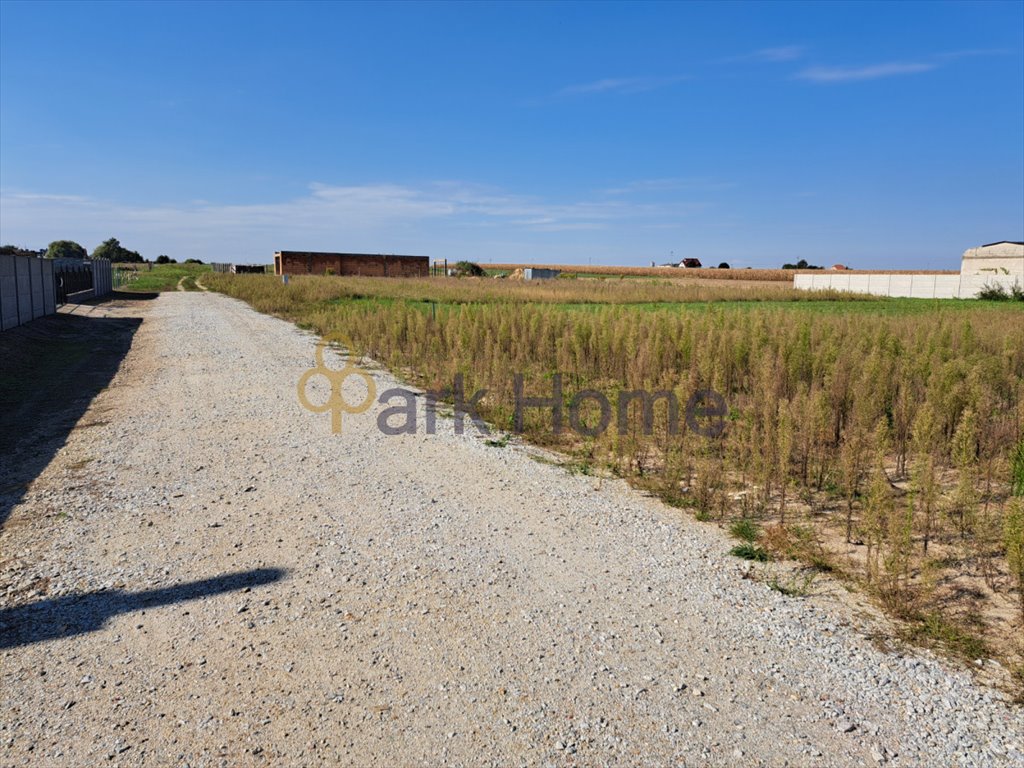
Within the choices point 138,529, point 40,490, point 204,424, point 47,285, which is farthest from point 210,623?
point 47,285

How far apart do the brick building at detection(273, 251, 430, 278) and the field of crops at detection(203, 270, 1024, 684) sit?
5996 cm

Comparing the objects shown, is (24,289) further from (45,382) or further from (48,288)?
(45,382)

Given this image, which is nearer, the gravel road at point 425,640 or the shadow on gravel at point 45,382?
the gravel road at point 425,640

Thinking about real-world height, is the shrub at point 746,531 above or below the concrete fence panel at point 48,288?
below

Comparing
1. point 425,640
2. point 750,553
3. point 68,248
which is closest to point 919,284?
point 750,553

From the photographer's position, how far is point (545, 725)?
9.58ft

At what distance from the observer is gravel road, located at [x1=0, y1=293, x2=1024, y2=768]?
2816mm

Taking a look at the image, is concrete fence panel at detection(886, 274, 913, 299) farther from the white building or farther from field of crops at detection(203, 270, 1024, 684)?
field of crops at detection(203, 270, 1024, 684)

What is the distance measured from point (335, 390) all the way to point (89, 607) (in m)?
6.89

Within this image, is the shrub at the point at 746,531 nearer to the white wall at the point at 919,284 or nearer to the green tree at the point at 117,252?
the white wall at the point at 919,284

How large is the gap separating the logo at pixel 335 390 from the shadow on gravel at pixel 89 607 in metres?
3.96

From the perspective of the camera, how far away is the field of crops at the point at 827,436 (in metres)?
4.31

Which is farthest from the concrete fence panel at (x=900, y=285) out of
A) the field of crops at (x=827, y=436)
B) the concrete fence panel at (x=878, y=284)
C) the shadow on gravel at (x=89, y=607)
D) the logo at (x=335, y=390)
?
the shadow on gravel at (x=89, y=607)

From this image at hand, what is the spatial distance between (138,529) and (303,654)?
2415 millimetres
